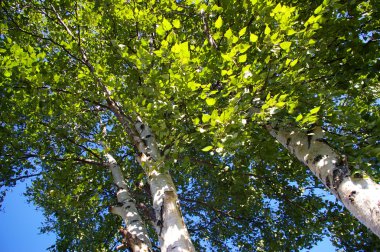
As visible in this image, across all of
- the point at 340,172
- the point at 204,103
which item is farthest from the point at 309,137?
the point at 204,103

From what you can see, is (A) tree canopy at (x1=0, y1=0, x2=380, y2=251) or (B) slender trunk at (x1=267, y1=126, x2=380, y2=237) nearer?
(B) slender trunk at (x1=267, y1=126, x2=380, y2=237)

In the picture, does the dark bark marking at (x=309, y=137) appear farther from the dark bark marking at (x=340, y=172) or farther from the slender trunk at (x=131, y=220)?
the slender trunk at (x=131, y=220)

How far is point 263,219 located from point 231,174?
207cm

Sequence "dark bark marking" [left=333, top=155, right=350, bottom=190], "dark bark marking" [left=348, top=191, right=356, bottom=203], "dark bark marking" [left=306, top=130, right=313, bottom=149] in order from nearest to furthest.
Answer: "dark bark marking" [left=348, top=191, right=356, bottom=203] → "dark bark marking" [left=333, top=155, right=350, bottom=190] → "dark bark marking" [left=306, top=130, right=313, bottom=149]

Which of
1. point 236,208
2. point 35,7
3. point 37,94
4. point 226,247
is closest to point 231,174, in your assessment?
point 236,208

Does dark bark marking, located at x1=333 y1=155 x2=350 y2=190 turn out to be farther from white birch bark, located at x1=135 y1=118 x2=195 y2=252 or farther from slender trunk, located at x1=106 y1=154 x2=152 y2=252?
slender trunk, located at x1=106 y1=154 x2=152 y2=252

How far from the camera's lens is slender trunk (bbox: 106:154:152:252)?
16.7 ft

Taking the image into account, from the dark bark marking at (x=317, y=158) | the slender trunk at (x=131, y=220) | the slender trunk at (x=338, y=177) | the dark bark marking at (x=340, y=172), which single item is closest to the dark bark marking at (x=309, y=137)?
the slender trunk at (x=338, y=177)

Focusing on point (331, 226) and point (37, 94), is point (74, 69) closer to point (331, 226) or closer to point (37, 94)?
point (37, 94)

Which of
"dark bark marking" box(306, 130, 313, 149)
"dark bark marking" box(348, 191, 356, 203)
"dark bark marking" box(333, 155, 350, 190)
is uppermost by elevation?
"dark bark marking" box(306, 130, 313, 149)

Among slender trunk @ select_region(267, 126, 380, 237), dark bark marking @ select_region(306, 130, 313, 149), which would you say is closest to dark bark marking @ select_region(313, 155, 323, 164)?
slender trunk @ select_region(267, 126, 380, 237)

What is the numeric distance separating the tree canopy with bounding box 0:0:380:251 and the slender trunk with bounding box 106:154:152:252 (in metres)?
0.37

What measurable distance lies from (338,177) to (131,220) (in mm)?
3962

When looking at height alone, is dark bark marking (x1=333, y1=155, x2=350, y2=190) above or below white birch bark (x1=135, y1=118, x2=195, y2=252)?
below
